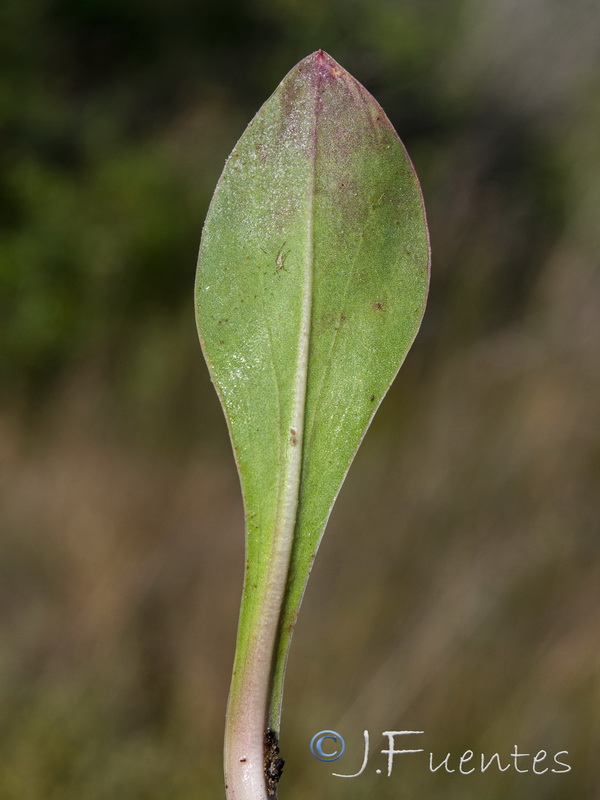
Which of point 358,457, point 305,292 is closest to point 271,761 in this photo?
point 305,292

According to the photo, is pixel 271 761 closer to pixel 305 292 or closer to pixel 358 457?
pixel 305 292

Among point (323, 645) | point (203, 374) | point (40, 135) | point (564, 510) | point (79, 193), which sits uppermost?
point (40, 135)

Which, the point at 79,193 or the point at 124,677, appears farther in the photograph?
the point at 79,193

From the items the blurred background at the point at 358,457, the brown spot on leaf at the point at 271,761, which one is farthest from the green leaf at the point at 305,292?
the blurred background at the point at 358,457

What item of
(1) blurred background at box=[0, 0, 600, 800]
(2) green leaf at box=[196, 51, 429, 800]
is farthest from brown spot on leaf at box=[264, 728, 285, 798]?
(1) blurred background at box=[0, 0, 600, 800]

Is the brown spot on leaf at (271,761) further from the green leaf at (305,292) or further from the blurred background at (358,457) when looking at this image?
the blurred background at (358,457)

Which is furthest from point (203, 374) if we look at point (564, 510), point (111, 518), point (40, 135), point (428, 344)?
point (564, 510)

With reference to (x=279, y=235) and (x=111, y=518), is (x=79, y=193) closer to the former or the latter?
(x=111, y=518)
